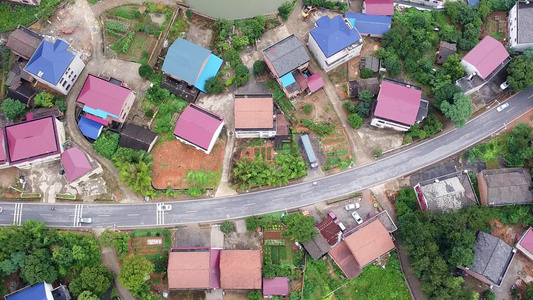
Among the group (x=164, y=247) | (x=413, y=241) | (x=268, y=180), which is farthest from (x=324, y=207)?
(x=164, y=247)

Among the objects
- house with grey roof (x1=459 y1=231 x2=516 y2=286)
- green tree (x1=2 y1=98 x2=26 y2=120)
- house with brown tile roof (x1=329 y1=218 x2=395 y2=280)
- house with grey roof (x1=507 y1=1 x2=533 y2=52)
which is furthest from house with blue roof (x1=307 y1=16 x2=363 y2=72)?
green tree (x1=2 y1=98 x2=26 y2=120)

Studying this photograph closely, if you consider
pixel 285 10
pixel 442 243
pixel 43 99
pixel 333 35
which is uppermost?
pixel 43 99

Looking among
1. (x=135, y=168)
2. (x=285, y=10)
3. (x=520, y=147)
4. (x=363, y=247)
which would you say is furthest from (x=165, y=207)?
(x=520, y=147)

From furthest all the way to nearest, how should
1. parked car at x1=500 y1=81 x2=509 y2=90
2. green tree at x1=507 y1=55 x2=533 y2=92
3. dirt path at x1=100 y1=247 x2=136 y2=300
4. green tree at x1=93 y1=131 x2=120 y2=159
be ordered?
parked car at x1=500 y1=81 x2=509 y2=90 < green tree at x1=507 y1=55 x2=533 y2=92 < green tree at x1=93 y1=131 x2=120 y2=159 < dirt path at x1=100 y1=247 x2=136 y2=300

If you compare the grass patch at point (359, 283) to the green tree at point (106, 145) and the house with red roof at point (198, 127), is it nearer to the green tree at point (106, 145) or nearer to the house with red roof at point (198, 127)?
the house with red roof at point (198, 127)

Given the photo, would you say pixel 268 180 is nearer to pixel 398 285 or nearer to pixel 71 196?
pixel 398 285

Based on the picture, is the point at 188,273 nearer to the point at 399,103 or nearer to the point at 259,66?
the point at 259,66

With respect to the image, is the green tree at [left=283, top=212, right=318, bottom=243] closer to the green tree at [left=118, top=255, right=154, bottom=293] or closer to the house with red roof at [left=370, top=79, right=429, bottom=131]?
the house with red roof at [left=370, top=79, right=429, bottom=131]
